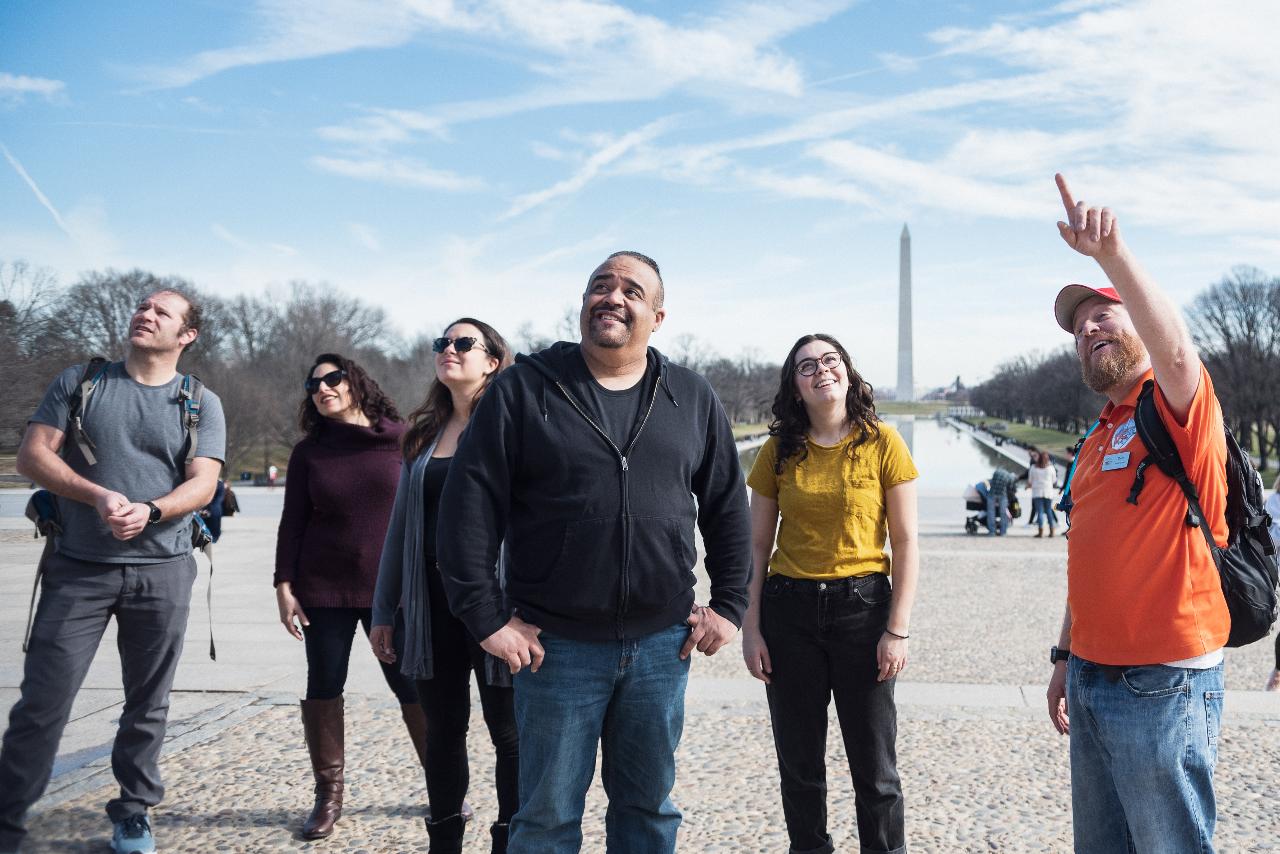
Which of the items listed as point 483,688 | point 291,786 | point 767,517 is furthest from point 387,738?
point 767,517

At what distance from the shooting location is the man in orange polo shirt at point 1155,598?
2154 millimetres

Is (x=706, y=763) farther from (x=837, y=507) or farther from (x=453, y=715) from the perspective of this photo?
(x=837, y=507)

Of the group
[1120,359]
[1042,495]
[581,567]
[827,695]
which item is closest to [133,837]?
[581,567]

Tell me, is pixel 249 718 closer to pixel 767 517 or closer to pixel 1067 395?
pixel 767 517

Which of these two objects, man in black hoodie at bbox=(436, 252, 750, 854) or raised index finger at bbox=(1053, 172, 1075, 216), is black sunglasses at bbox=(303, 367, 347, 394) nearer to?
man in black hoodie at bbox=(436, 252, 750, 854)

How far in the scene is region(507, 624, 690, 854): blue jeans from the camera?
2529 millimetres

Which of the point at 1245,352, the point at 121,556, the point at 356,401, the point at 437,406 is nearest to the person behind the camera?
the point at 121,556

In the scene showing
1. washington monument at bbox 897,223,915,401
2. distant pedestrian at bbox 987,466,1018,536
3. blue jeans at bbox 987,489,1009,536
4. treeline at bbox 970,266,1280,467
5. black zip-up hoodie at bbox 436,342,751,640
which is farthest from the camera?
washington monument at bbox 897,223,915,401

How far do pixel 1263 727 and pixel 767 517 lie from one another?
346 centimetres

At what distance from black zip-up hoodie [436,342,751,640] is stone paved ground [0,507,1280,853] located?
158 cm

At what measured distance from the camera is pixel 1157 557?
2264mm

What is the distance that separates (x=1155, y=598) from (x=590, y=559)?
132cm

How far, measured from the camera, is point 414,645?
10.6 ft

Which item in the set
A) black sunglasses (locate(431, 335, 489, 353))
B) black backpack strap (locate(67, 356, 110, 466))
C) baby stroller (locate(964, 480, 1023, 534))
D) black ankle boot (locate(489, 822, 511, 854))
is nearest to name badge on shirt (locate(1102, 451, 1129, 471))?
black sunglasses (locate(431, 335, 489, 353))
